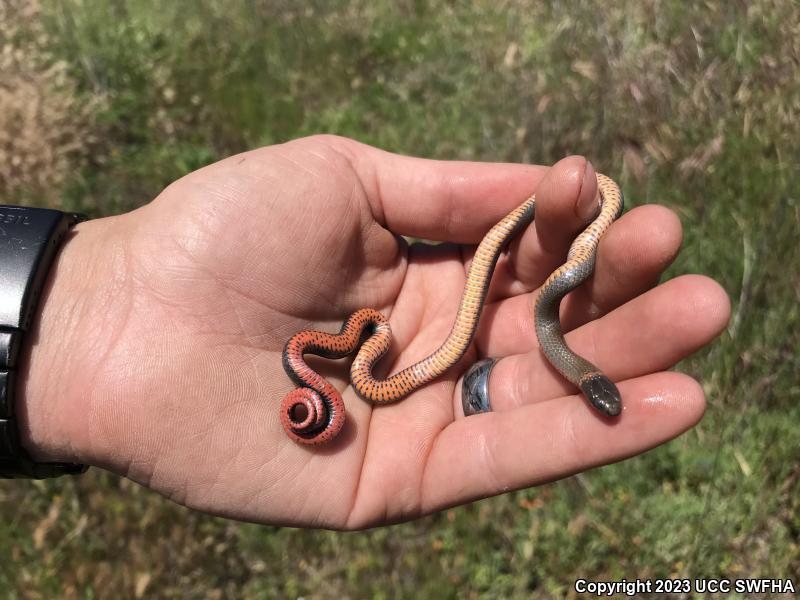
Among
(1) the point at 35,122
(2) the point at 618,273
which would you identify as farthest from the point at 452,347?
(1) the point at 35,122

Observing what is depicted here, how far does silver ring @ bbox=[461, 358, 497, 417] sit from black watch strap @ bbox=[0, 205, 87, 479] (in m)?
2.52

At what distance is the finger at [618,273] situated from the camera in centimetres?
363

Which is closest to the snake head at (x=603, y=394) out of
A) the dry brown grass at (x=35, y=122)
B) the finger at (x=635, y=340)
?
the finger at (x=635, y=340)

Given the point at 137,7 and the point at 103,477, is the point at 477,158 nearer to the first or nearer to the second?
the point at 103,477

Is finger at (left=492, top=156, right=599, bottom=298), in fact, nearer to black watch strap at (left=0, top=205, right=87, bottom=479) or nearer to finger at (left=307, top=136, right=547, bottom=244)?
finger at (left=307, top=136, right=547, bottom=244)

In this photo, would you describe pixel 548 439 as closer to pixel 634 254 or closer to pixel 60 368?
pixel 634 254

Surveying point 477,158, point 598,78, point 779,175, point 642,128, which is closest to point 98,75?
point 477,158

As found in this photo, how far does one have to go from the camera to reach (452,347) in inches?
180

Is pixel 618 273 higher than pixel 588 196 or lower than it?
lower

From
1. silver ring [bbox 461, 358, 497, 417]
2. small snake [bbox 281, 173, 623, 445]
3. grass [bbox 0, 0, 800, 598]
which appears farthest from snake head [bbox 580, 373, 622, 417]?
grass [bbox 0, 0, 800, 598]

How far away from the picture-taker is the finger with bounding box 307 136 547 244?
15.0 feet

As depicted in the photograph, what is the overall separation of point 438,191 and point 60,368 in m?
2.74

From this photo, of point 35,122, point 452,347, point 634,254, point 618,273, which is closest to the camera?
point 634,254

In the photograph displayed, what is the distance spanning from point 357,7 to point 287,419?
20.8 feet
